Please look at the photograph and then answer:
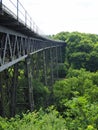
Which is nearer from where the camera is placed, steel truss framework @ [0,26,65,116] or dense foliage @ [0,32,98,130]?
dense foliage @ [0,32,98,130]

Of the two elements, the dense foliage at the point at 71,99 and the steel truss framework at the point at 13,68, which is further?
the steel truss framework at the point at 13,68

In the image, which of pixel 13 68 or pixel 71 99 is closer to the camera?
pixel 13 68

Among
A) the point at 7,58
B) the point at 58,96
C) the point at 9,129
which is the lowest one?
the point at 58,96

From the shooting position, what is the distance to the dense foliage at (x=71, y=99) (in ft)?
32.7

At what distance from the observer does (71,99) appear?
28156 mm

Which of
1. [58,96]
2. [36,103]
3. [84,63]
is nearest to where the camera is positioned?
[36,103]

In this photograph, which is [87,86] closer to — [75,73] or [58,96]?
[58,96]

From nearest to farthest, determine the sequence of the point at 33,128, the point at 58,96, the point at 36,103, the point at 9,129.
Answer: the point at 33,128 → the point at 9,129 → the point at 36,103 → the point at 58,96

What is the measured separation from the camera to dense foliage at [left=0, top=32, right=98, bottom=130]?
9.97 meters

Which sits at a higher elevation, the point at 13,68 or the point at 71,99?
the point at 13,68

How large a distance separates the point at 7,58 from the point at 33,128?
20.3 ft

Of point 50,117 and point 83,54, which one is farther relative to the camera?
point 83,54

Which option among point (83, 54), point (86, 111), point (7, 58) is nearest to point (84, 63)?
point (83, 54)

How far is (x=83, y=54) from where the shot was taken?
219ft
